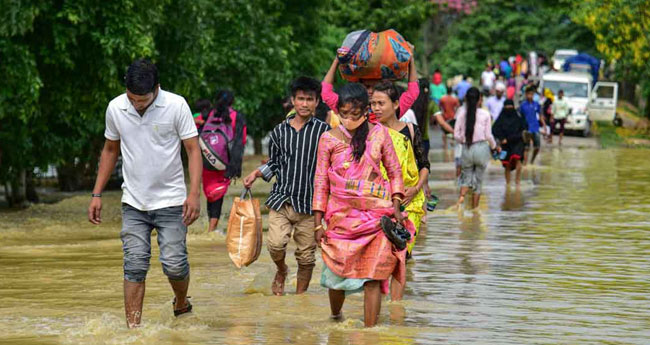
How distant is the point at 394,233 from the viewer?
8.31 meters

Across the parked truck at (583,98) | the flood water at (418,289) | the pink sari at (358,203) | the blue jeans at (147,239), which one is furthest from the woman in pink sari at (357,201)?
the parked truck at (583,98)

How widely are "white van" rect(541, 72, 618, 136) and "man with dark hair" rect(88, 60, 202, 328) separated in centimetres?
3541

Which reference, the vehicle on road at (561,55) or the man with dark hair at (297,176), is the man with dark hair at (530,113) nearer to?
the man with dark hair at (297,176)

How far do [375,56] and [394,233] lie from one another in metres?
1.98

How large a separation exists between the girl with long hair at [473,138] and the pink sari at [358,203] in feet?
28.6

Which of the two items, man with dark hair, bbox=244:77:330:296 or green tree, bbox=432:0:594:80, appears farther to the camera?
green tree, bbox=432:0:594:80

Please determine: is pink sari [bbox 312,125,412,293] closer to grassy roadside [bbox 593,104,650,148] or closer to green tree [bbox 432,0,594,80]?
grassy roadside [bbox 593,104,650,148]

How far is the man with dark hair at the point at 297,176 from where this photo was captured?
10.0 metres

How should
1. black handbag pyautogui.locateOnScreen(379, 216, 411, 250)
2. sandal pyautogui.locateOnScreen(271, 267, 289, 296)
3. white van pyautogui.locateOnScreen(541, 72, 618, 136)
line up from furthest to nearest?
white van pyautogui.locateOnScreen(541, 72, 618, 136) → sandal pyautogui.locateOnScreen(271, 267, 289, 296) → black handbag pyautogui.locateOnScreen(379, 216, 411, 250)

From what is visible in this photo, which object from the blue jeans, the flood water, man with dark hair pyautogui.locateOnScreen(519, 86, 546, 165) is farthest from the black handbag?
man with dark hair pyautogui.locateOnScreen(519, 86, 546, 165)

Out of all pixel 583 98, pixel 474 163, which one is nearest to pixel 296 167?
pixel 474 163

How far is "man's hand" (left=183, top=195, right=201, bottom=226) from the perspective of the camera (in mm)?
8339

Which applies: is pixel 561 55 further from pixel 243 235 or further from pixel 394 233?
pixel 394 233

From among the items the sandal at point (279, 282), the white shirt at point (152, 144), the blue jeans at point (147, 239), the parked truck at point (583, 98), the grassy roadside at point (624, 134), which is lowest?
the grassy roadside at point (624, 134)
